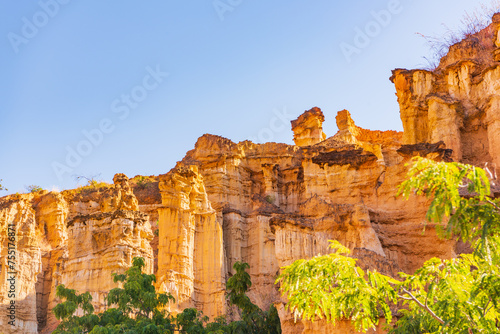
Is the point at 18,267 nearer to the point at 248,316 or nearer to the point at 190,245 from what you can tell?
the point at 190,245

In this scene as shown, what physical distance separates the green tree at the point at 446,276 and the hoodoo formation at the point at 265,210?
7.62m

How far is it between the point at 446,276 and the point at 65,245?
3139cm

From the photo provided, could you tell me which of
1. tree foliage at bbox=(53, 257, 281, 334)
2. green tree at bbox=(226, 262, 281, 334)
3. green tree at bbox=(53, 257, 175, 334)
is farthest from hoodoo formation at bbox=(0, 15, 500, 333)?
green tree at bbox=(53, 257, 175, 334)

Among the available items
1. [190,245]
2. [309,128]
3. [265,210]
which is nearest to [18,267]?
[190,245]

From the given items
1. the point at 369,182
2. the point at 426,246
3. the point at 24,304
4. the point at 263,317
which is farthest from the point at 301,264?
the point at 24,304

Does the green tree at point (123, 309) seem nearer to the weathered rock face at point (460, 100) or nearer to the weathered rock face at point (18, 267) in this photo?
the weathered rock face at point (18, 267)

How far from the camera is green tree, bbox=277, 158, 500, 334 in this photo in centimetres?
1302

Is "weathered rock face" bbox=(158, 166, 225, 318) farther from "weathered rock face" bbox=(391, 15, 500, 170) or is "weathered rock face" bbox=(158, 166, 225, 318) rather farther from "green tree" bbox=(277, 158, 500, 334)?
"green tree" bbox=(277, 158, 500, 334)

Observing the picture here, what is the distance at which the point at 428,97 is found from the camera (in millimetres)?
39031

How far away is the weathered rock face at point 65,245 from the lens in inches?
1257

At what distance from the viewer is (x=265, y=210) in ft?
137

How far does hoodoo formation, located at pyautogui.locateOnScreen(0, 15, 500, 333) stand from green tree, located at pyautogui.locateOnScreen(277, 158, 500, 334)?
7.62m

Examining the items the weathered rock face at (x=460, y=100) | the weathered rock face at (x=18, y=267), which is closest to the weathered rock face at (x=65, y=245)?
the weathered rock face at (x=18, y=267)

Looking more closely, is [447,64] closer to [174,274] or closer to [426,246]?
[426,246]
